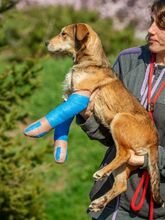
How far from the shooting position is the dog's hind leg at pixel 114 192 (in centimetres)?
414

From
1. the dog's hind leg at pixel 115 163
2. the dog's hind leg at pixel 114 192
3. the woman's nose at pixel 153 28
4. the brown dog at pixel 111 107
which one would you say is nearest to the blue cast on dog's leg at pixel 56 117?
the brown dog at pixel 111 107

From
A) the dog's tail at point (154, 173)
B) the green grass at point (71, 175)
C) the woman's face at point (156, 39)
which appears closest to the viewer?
the dog's tail at point (154, 173)

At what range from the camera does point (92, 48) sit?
4.48 meters

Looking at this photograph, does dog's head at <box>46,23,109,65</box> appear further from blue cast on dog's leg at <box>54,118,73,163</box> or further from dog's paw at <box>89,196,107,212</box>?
dog's paw at <box>89,196,107,212</box>

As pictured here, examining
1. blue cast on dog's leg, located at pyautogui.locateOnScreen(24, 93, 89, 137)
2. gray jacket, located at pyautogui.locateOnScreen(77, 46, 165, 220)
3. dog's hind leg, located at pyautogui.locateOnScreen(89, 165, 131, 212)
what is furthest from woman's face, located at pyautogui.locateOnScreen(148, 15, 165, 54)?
dog's hind leg, located at pyautogui.locateOnScreen(89, 165, 131, 212)

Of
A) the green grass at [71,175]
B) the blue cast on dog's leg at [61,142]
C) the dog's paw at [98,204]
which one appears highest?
the blue cast on dog's leg at [61,142]

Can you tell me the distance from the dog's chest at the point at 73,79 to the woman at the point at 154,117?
0.16m

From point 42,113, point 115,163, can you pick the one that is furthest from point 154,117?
point 42,113

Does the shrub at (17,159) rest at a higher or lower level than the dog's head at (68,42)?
lower

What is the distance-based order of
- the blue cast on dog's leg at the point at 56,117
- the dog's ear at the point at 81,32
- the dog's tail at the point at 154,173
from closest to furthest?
the blue cast on dog's leg at the point at 56,117
the dog's tail at the point at 154,173
the dog's ear at the point at 81,32

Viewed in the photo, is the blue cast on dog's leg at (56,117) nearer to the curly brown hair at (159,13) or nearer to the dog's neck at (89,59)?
the dog's neck at (89,59)

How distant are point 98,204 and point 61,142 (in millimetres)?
411

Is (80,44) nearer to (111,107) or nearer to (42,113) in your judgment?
(111,107)

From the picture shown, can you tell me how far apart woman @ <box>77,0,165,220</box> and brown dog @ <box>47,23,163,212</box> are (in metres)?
0.05
